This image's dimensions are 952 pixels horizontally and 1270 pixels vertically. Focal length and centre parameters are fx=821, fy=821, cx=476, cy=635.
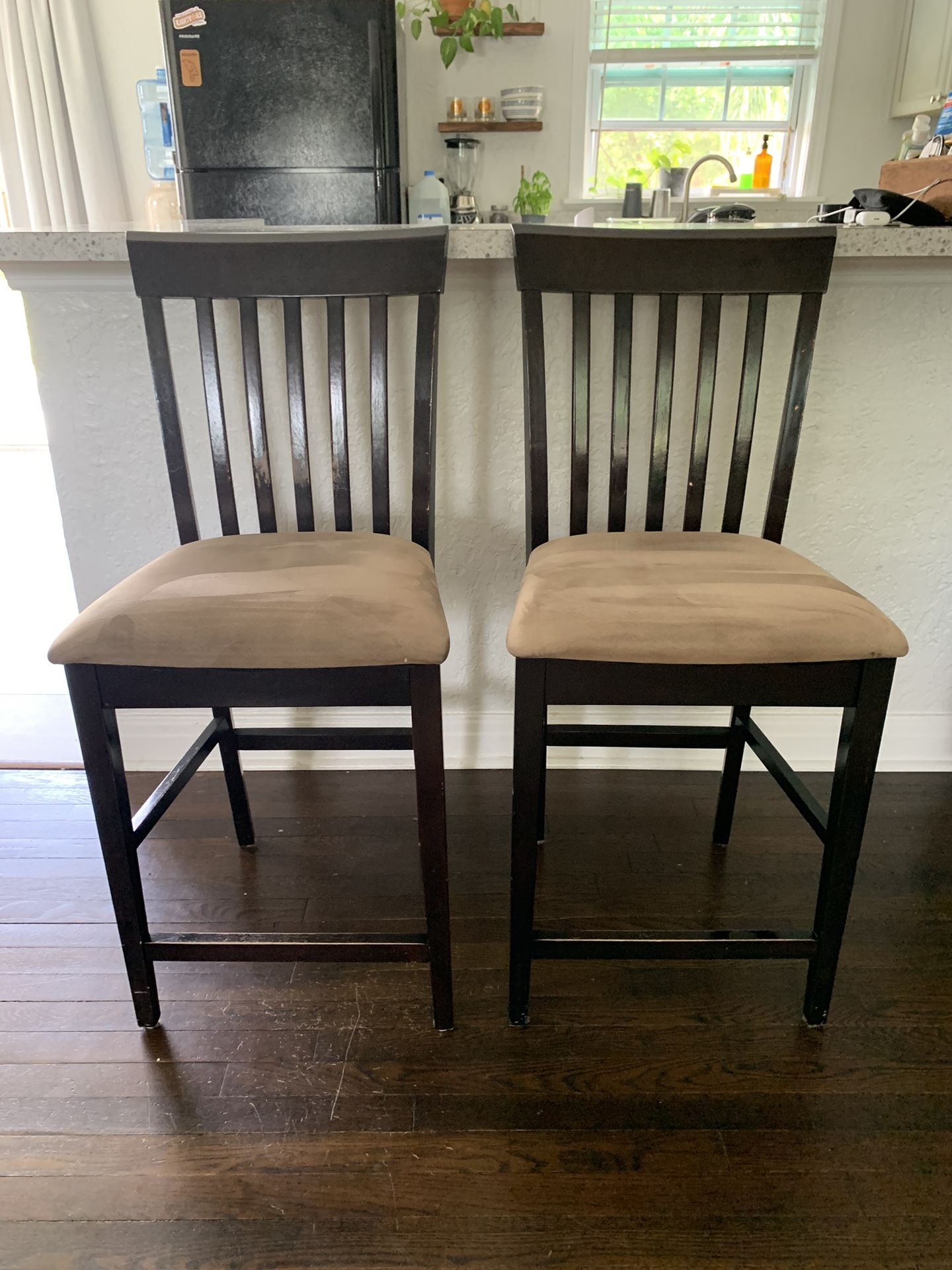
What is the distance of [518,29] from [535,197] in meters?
0.69

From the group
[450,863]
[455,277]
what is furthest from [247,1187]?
[455,277]

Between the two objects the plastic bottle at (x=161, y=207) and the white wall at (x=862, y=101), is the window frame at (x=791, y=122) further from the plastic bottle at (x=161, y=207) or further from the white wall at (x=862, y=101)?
the plastic bottle at (x=161, y=207)

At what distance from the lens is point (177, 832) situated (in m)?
1.49

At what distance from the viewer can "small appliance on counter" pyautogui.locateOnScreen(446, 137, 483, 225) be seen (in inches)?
148

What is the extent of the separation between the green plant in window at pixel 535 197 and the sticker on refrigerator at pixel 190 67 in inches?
60.1

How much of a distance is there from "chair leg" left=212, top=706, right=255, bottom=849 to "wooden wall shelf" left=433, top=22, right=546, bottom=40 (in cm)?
350

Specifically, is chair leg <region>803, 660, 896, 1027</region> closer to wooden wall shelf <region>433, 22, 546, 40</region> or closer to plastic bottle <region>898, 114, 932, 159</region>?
plastic bottle <region>898, 114, 932, 159</region>

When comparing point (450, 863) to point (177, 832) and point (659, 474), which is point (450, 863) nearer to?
point (177, 832)

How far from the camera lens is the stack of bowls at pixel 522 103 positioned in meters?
3.71

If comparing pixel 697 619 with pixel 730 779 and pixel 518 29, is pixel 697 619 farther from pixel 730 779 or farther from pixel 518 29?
pixel 518 29

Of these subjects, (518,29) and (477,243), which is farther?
(518,29)

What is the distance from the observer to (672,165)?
12.7 ft

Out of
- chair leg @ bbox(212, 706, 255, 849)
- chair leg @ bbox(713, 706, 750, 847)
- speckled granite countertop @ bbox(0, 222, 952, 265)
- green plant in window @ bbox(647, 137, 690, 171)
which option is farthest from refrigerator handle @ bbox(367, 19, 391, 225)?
chair leg @ bbox(713, 706, 750, 847)

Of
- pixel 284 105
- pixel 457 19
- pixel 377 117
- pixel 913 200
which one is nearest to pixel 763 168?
pixel 457 19
